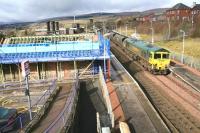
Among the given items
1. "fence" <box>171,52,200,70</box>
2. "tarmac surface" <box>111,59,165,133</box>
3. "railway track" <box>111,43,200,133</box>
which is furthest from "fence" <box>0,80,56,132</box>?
"fence" <box>171,52,200,70</box>

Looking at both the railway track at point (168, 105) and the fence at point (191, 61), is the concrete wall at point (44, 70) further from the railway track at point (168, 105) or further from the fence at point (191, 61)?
the fence at point (191, 61)

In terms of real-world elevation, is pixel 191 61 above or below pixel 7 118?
above

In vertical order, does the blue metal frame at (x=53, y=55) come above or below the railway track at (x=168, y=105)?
above

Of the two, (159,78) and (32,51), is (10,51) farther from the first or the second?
(159,78)

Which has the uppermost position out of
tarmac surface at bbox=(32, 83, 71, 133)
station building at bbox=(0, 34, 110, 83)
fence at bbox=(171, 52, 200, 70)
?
station building at bbox=(0, 34, 110, 83)

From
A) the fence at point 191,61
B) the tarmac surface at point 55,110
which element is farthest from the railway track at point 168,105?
the tarmac surface at point 55,110

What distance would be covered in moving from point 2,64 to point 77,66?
28.7 feet

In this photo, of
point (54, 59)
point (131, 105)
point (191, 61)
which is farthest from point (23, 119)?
point (191, 61)

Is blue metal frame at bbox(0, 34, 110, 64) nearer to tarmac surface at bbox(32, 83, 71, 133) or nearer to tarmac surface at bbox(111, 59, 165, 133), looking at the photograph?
tarmac surface at bbox(111, 59, 165, 133)

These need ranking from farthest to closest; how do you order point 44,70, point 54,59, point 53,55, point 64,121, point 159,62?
point 159,62, point 44,70, point 53,55, point 54,59, point 64,121

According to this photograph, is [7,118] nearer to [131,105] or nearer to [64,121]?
[64,121]

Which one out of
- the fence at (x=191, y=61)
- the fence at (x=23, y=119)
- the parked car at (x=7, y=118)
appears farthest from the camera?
the fence at (x=191, y=61)

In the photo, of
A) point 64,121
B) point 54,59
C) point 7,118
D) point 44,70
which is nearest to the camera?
point 64,121

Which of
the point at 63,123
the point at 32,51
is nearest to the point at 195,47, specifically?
the point at 32,51
